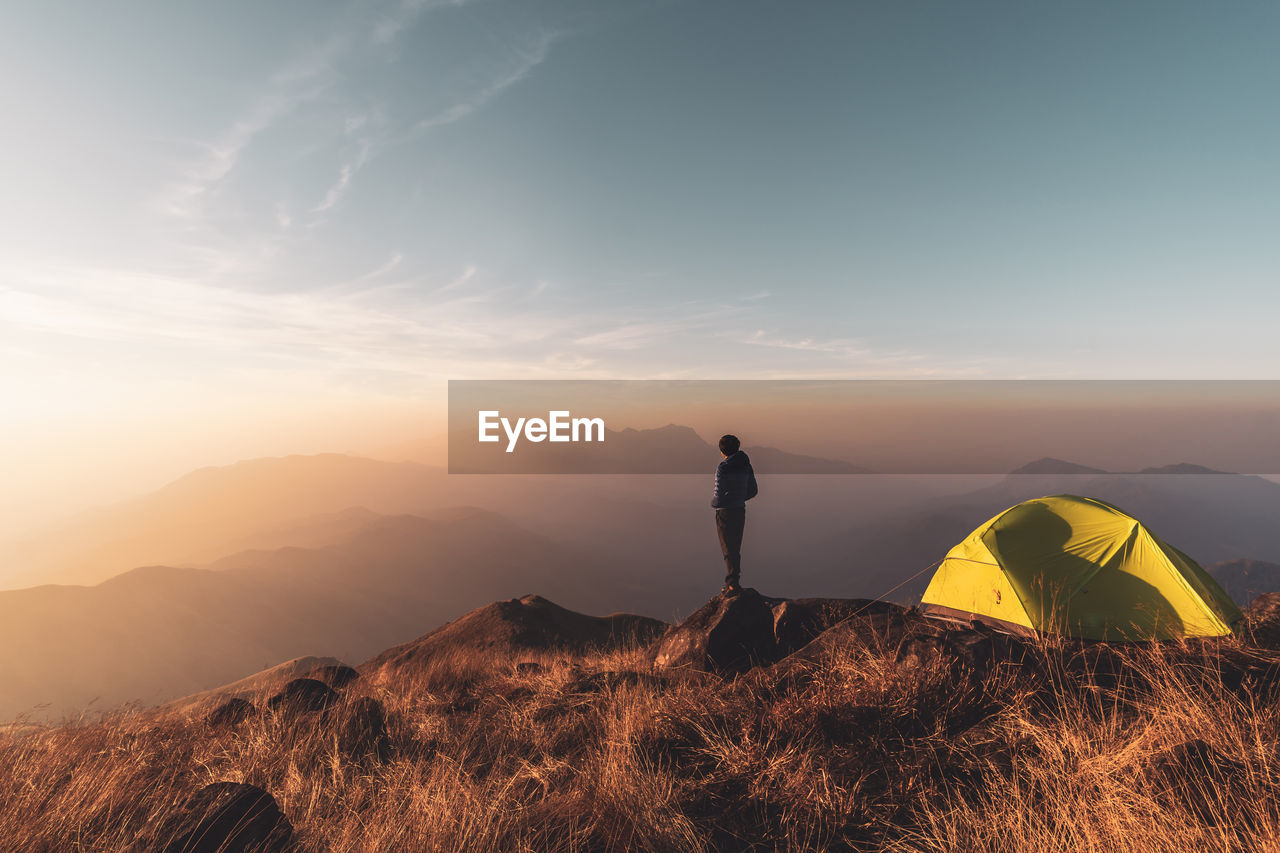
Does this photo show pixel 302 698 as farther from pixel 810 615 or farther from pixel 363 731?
pixel 810 615

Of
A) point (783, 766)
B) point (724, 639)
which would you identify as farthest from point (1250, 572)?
point (783, 766)

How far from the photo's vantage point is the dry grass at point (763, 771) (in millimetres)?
3744

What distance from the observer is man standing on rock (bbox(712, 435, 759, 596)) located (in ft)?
31.1

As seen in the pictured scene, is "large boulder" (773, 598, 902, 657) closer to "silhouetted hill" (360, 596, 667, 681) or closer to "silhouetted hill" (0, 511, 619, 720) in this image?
"silhouetted hill" (360, 596, 667, 681)

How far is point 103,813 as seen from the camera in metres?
4.36

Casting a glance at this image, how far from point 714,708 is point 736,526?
4.02 metres

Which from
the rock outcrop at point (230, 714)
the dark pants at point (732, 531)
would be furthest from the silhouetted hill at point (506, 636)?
the dark pants at point (732, 531)

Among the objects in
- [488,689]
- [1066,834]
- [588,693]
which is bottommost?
[488,689]

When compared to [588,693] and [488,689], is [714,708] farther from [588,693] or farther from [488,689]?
[488,689]

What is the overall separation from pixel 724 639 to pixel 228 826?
6057 mm

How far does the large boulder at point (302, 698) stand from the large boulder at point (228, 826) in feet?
13.7

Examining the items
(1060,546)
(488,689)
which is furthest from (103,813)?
(1060,546)

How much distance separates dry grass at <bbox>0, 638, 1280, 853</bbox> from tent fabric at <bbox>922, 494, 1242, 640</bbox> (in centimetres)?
116

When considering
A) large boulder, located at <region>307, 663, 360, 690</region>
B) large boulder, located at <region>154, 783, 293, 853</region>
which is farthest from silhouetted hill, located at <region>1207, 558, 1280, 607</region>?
large boulder, located at <region>154, 783, 293, 853</region>
